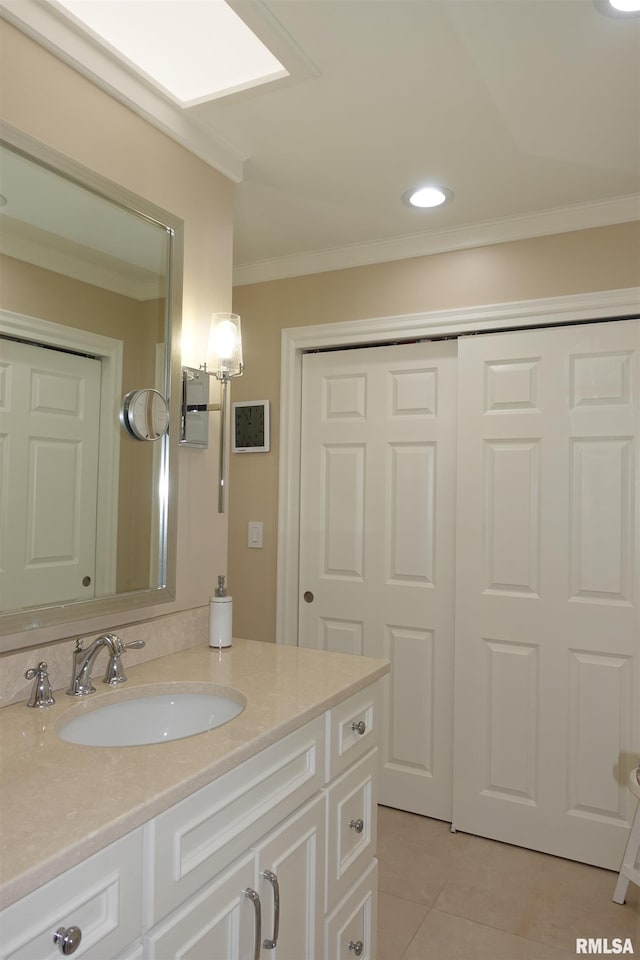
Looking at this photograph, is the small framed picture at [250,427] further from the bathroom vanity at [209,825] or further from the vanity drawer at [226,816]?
the vanity drawer at [226,816]

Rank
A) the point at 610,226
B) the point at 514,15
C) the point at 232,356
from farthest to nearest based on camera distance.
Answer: the point at 610,226 → the point at 232,356 → the point at 514,15

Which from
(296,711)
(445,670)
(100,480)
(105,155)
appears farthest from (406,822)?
(105,155)

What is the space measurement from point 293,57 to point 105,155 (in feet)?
1.75

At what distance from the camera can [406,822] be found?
8.82 ft

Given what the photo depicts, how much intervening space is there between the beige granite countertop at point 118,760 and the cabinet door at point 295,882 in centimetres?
Answer: 21

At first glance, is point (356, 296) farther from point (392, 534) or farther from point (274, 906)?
point (274, 906)

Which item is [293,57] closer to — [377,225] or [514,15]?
[514,15]

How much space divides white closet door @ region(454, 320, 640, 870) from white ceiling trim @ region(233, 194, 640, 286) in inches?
15.5

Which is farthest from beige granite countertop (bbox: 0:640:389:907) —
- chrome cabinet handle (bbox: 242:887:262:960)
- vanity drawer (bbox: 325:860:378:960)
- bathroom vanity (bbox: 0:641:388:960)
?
vanity drawer (bbox: 325:860:378:960)

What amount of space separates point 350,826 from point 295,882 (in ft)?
0.91

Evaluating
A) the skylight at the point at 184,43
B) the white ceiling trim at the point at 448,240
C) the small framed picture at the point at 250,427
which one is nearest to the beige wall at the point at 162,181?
the skylight at the point at 184,43

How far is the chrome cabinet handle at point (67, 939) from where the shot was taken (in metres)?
0.83

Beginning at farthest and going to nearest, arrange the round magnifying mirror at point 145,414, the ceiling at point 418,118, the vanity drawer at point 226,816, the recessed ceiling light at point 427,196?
the recessed ceiling light at point 427,196, the round magnifying mirror at point 145,414, the ceiling at point 418,118, the vanity drawer at point 226,816

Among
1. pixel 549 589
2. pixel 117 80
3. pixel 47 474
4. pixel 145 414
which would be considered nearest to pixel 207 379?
pixel 145 414
